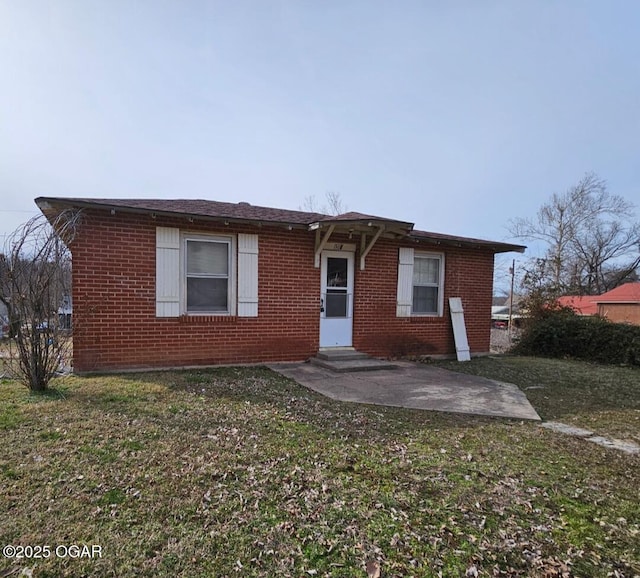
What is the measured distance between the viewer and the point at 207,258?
6863 mm

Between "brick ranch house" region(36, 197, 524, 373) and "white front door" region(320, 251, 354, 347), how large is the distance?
0.07ft

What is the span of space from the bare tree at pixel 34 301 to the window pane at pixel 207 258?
208 centimetres

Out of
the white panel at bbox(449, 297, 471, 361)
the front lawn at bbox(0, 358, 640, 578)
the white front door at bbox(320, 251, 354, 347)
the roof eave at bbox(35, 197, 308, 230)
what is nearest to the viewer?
the front lawn at bbox(0, 358, 640, 578)

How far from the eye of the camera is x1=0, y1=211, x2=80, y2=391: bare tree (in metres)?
Answer: 4.63

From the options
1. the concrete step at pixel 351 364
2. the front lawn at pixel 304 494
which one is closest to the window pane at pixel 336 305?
the concrete step at pixel 351 364

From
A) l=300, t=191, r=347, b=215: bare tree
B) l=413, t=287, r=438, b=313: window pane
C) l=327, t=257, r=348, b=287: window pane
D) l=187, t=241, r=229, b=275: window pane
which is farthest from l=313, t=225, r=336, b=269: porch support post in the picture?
l=300, t=191, r=347, b=215: bare tree

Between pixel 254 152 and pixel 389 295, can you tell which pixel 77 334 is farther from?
pixel 254 152

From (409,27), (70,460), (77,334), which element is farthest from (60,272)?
(409,27)

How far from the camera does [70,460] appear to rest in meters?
2.91

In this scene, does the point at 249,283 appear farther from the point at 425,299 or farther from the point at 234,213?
the point at 425,299

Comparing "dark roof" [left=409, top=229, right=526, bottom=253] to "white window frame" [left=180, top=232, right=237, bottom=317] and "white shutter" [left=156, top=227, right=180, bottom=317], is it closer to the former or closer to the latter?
"white window frame" [left=180, top=232, right=237, bottom=317]

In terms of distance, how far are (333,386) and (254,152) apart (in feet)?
28.4

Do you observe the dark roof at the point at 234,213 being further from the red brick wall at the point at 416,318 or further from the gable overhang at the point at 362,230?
the red brick wall at the point at 416,318

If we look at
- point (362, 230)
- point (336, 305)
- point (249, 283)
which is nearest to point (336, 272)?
point (336, 305)
